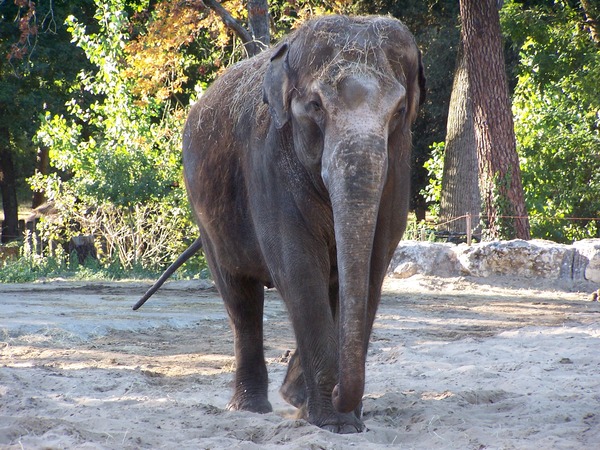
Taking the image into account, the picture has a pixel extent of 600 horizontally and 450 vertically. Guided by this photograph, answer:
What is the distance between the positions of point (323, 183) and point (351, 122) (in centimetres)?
43

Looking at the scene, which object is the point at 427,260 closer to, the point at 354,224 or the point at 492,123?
the point at 492,123

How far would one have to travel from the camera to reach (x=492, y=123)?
15797mm

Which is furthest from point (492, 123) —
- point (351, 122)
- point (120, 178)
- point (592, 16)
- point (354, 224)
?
point (354, 224)

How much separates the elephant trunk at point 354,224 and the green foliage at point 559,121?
615 inches

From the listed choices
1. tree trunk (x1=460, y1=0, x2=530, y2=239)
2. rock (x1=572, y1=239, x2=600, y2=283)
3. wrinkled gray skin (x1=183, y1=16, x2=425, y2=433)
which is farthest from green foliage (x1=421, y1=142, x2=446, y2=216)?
wrinkled gray skin (x1=183, y1=16, x2=425, y2=433)

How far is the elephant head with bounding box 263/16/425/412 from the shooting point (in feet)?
13.4

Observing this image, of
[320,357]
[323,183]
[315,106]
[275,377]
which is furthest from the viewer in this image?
[275,377]

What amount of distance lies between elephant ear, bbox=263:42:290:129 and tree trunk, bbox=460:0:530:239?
11278 mm

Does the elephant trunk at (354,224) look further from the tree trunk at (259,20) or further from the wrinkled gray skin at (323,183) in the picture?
the tree trunk at (259,20)

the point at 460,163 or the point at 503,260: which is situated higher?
the point at 460,163

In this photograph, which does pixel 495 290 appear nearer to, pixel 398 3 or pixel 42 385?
pixel 42 385

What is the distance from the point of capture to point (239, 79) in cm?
602

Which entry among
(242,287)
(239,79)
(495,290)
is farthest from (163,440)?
(495,290)

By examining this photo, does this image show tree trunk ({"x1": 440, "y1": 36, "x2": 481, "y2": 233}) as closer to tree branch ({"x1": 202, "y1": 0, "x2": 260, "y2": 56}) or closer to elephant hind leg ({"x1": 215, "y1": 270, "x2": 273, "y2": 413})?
tree branch ({"x1": 202, "y1": 0, "x2": 260, "y2": 56})
